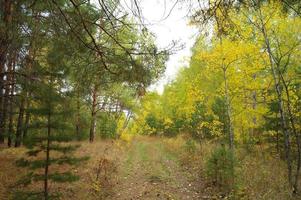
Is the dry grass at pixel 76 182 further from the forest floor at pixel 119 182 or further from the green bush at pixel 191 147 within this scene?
the green bush at pixel 191 147

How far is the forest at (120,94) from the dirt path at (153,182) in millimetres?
37

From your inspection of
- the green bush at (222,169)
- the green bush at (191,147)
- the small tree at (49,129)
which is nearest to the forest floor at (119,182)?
the green bush at (222,169)

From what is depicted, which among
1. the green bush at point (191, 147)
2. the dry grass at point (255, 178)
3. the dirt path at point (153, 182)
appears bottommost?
the dirt path at point (153, 182)

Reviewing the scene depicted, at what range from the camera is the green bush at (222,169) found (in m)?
9.10

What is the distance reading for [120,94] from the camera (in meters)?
20.0

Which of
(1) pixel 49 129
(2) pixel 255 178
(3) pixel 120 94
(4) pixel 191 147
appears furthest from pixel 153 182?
(3) pixel 120 94

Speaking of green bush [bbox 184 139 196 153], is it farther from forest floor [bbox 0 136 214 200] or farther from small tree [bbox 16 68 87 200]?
small tree [bbox 16 68 87 200]

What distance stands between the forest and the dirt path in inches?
1.5

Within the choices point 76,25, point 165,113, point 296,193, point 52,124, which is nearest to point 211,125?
point 296,193

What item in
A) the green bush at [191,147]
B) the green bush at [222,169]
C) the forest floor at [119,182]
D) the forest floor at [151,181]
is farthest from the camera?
the green bush at [191,147]

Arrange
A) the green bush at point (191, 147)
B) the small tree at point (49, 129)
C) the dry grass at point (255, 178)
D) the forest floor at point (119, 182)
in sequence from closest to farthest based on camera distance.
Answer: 1. the dry grass at point (255, 178)
2. the small tree at point (49, 129)
3. the forest floor at point (119, 182)
4. the green bush at point (191, 147)

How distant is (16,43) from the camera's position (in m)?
6.23

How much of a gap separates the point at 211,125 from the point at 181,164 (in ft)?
Answer: 8.37

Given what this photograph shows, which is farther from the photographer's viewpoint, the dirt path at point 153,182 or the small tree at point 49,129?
the dirt path at point 153,182
